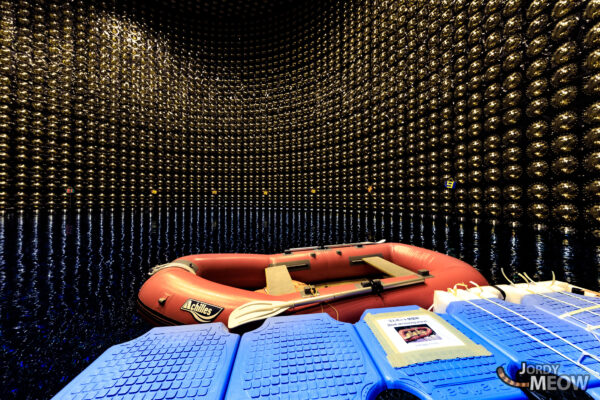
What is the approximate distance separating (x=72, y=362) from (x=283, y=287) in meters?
1.56

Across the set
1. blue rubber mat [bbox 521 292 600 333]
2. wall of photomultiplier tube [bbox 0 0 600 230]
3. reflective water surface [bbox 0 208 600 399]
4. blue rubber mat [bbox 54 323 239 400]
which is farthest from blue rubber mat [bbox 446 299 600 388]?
wall of photomultiplier tube [bbox 0 0 600 230]

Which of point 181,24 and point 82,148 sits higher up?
point 181,24

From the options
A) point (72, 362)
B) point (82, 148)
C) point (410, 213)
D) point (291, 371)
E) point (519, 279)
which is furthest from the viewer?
point (82, 148)

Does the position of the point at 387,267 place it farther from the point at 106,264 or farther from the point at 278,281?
the point at 106,264

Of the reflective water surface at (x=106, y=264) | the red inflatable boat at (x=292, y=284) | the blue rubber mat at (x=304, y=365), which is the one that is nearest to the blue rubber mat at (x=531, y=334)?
the blue rubber mat at (x=304, y=365)

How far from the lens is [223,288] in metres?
1.82

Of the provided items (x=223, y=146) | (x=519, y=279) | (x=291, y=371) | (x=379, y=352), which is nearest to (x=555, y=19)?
(x=519, y=279)

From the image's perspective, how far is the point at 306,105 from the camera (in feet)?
33.5

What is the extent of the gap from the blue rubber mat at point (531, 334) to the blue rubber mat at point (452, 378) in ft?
0.31

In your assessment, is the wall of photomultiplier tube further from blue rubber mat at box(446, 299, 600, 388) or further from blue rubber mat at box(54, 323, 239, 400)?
blue rubber mat at box(54, 323, 239, 400)

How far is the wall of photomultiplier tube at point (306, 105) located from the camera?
3939mm

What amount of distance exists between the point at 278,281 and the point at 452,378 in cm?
160

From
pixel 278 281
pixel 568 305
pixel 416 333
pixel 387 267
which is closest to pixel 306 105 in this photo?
pixel 387 267

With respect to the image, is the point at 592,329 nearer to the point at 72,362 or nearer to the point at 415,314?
the point at 415,314
